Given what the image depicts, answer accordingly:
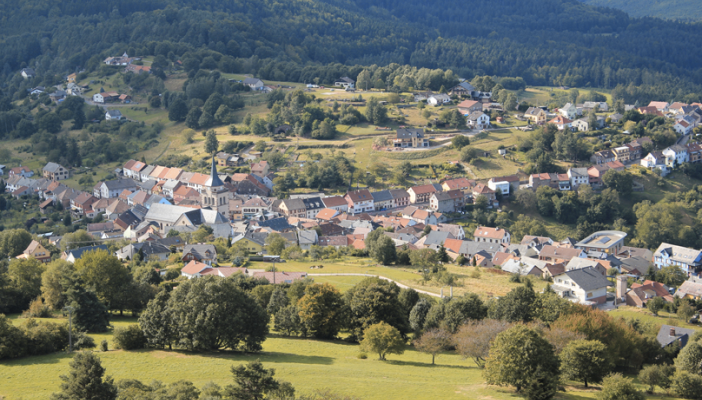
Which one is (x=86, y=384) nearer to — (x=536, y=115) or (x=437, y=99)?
(x=437, y=99)

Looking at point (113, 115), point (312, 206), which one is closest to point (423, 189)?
point (312, 206)

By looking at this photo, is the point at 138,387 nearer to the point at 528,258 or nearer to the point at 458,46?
the point at 528,258

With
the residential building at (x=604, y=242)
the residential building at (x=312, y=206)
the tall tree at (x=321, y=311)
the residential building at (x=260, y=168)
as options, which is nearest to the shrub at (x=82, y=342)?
the tall tree at (x=321, y=311)

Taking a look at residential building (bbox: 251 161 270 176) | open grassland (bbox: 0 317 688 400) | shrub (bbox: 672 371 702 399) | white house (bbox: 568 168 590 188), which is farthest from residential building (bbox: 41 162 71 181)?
shrub (bbox: 672 371 702 399)

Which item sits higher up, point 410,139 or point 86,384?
point 410,139

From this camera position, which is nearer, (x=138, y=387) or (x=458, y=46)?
(x=138, y=387)

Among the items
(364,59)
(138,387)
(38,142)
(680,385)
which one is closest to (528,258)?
(680,385)

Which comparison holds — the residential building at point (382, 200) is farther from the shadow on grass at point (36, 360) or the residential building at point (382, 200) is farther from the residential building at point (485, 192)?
the shadow on grass at point (36, 360)
